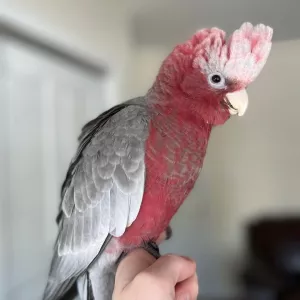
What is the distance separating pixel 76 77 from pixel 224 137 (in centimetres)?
113

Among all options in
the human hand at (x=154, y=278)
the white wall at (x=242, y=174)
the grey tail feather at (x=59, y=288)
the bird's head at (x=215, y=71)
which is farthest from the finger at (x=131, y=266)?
the white wall at (x=242, y=174)

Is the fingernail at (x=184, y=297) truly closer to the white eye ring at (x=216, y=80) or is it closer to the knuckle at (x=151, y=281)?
the knuckle at (x=151, y=281)

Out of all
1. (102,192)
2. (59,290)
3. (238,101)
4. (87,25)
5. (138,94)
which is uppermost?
(87,25)

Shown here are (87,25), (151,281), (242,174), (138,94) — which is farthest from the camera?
(242,174)

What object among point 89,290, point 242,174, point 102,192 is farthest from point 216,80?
point 242,174

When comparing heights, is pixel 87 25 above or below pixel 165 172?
above

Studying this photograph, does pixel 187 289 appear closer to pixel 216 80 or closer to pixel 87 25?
pixel 216 80

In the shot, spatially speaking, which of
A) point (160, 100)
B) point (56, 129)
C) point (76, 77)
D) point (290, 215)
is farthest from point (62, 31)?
Result: point (290, 215)

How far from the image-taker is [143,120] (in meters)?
0.63

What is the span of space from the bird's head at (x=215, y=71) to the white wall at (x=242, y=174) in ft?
5.70

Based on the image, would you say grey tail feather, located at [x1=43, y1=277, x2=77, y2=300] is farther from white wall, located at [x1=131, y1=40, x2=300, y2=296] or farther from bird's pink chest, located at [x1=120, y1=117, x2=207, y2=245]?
white wall, located at [x1=131, y1=40, x2=300, y2=296]

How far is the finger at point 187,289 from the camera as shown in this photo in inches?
22.7

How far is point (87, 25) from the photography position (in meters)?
1.67

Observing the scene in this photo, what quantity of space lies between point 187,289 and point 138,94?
168cm
